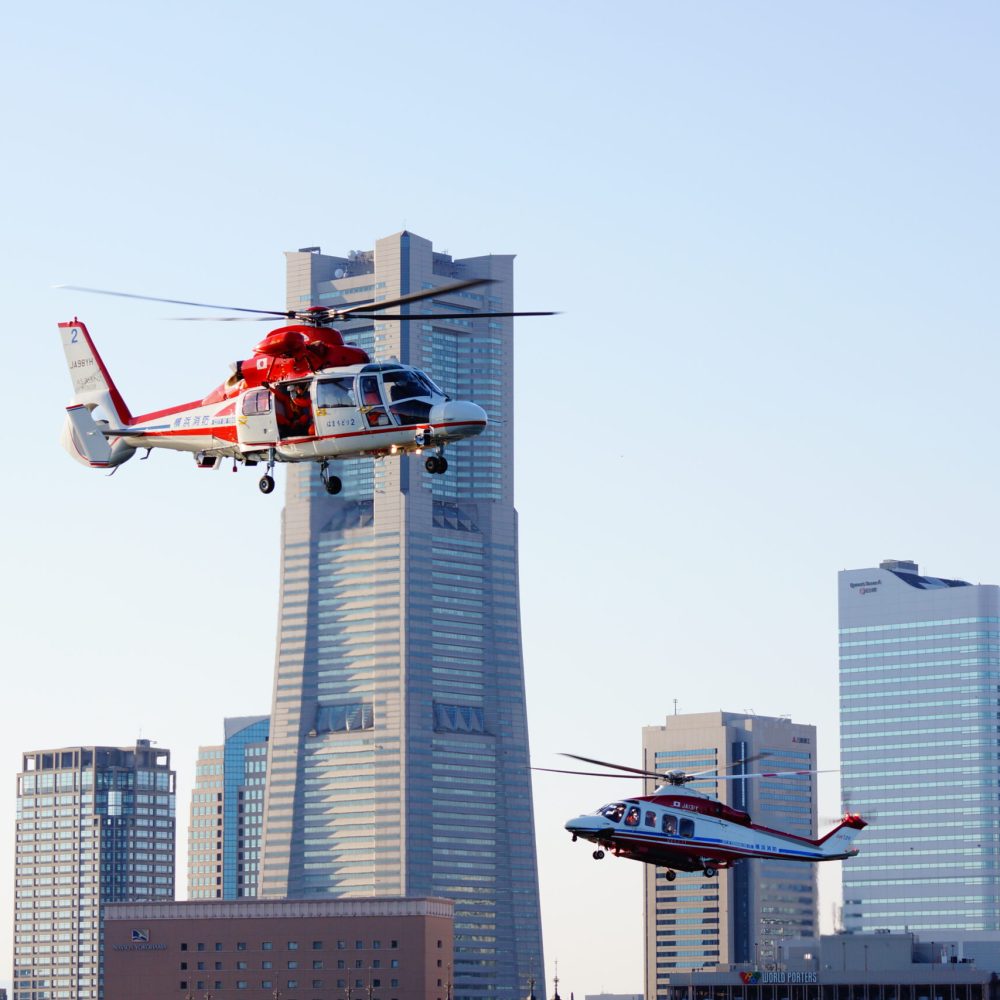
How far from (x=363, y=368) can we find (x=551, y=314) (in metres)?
19.3

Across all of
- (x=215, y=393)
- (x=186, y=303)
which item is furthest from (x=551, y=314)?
(x=215, y=393)

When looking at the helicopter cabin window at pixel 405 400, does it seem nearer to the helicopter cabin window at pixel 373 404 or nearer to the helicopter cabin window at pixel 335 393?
the helicopter cabin window at pixel 373 404

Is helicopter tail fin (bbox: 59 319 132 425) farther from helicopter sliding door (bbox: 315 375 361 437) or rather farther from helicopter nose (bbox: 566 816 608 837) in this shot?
helicopter nose (bbox: 566 816 608 837)

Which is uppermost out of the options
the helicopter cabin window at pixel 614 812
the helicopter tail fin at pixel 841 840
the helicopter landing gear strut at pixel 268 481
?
the helicopter landing gear strut at pixel 268 481

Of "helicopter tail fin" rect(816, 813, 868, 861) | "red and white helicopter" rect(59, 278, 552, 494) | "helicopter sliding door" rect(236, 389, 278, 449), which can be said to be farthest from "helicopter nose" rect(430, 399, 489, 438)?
"helicopter tail fin" rect(816, 813, 868, 861)

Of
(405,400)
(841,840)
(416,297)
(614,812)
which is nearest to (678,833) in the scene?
(614,812)

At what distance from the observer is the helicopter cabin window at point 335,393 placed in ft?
415

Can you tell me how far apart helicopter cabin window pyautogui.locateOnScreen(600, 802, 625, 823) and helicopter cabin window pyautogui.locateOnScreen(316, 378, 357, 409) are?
44.3m

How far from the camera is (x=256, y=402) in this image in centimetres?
12756

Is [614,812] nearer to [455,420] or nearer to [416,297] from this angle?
[455,420]

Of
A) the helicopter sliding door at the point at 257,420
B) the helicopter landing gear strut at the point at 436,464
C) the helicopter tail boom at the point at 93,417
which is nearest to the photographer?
the helicopter landing gear strut at the point at 436,464

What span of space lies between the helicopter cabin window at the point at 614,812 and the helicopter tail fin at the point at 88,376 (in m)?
42.3

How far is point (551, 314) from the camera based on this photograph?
109938mm

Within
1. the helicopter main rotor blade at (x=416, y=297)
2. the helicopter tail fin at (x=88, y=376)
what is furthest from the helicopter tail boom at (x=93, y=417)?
the helicopter main rotor blade at (x=416, y=297)
